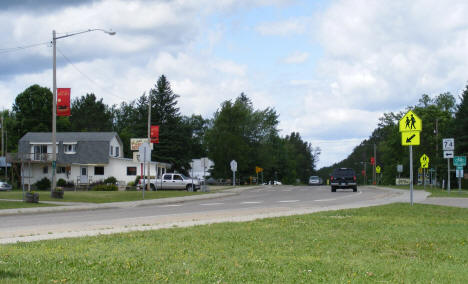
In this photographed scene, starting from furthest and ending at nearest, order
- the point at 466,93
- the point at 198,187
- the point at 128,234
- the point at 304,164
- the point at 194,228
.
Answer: the point at 304,164, the point at 466,93, the point at 198,187, the point at 194,228, the point at 128,234

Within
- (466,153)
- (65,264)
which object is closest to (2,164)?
(466,153)

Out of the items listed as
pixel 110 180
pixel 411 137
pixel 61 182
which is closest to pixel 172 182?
pixel 110 180

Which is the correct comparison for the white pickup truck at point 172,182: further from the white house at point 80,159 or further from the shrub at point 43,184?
the white house at point 80,159

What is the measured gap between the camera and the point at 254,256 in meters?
9.39

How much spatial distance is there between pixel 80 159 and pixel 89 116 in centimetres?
4495

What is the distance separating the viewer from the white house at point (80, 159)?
6706cm

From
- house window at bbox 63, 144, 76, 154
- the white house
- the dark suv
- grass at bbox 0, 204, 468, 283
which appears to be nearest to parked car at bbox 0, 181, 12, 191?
the white house

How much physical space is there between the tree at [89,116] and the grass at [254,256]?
9854 cm

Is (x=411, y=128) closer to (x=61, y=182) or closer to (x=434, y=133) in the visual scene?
(x=61, y=182)

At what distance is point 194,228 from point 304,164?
553 feet

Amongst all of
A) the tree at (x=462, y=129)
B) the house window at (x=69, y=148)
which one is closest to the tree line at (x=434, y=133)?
the tree at (x=462, y=129)

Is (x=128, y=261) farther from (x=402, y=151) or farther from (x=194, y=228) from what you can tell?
(x=402, y=151)

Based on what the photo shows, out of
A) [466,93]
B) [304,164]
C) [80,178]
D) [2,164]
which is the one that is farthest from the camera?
[304,164]

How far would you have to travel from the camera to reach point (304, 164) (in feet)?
595
